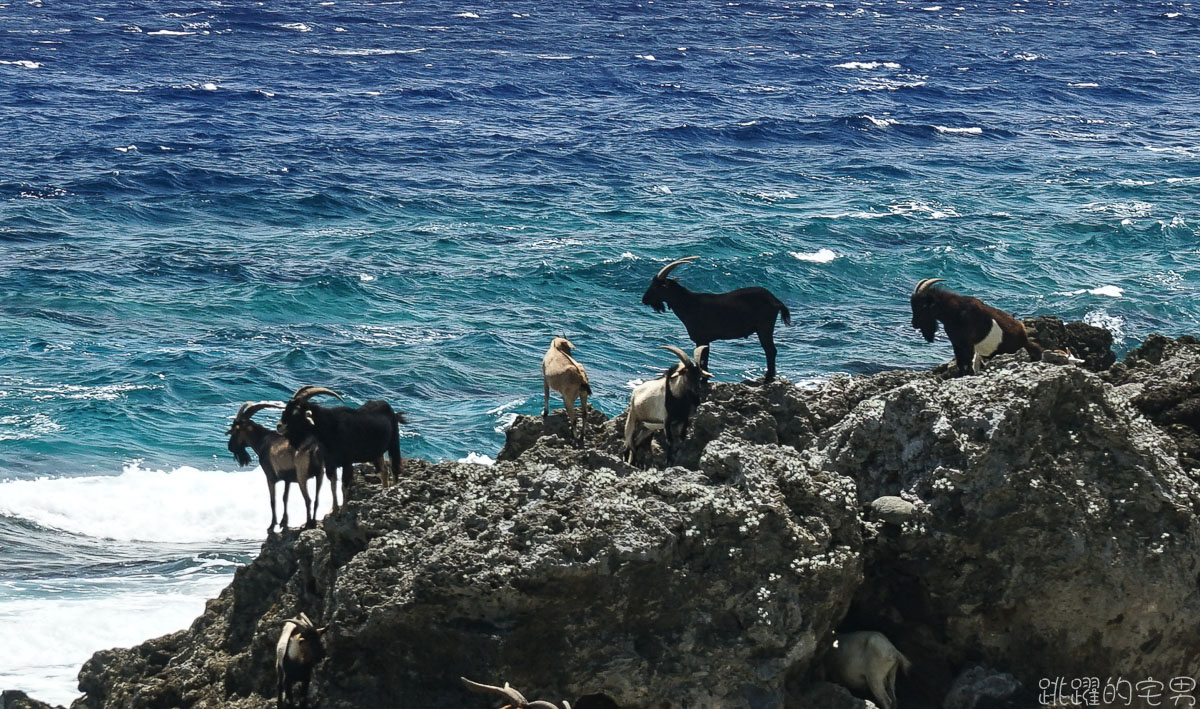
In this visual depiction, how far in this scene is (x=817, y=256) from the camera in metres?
35.8

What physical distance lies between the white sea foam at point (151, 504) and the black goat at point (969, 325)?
9923mm

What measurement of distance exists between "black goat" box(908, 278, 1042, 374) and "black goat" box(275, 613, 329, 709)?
580cm

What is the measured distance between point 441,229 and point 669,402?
93.8ft

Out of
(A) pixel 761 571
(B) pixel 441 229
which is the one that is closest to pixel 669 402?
(A) pixel 761 571

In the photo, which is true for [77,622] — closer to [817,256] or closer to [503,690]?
[503,690]

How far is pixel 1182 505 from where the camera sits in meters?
8.91

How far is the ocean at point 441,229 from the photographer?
867 inches

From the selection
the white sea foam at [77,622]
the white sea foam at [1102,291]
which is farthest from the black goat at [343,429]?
the white sea foam at [1102,291]

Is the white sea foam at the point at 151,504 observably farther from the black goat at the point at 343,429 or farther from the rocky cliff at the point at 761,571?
the rocky cliff at the point at 761,571

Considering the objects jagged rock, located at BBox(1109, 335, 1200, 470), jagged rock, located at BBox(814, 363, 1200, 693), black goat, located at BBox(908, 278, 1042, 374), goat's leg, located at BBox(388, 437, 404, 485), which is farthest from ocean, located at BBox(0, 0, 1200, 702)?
jagged rock, located at BBox(1109, 335, 1200, 470)

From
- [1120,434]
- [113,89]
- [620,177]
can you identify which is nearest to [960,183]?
[620,177]

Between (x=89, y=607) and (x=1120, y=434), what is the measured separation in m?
11.4

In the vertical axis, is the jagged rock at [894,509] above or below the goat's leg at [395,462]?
above

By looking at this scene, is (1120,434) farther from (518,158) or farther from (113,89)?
(113,89)
